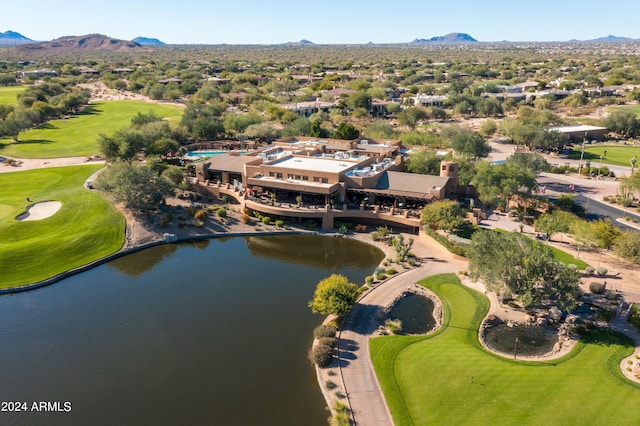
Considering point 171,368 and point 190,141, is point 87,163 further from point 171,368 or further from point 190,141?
point 171,368

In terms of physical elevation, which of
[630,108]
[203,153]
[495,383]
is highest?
[630,108]

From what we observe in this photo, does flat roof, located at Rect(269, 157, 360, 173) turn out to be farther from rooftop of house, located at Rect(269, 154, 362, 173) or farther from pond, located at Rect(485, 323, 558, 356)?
pond, located at Rect(485, 323, 558, 356)

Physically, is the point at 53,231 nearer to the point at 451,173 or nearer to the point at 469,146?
the point at 451,173

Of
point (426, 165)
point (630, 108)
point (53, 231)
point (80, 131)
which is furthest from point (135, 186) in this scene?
point (630, 108)

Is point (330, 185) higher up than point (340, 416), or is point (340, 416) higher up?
point (330, 185)

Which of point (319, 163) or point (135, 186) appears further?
point (319, 163)

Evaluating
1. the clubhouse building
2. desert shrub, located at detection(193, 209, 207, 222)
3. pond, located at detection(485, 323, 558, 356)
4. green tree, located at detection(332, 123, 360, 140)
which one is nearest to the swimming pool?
the clubhouse building

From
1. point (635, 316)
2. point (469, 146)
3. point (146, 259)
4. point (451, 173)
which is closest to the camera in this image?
point (635, 316)
